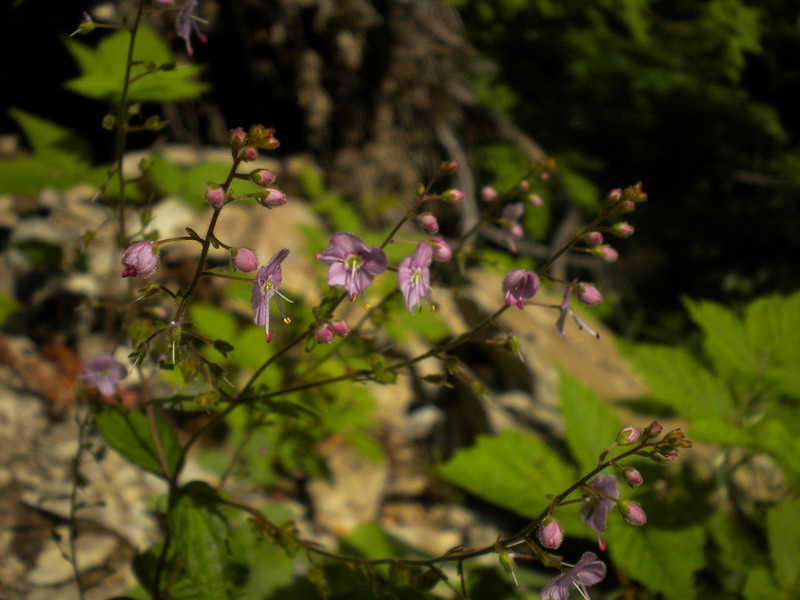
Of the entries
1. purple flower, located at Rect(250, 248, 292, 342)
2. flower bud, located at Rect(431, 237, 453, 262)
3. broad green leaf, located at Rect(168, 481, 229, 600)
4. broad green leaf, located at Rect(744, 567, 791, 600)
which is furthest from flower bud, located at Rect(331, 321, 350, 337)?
broad green leaf, located at Rect(744, 567, 791, 600)

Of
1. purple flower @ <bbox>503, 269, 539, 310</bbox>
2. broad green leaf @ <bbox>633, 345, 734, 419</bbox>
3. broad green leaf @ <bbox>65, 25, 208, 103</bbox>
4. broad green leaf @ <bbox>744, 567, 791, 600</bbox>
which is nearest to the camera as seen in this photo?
purple flower @ <bbox>503, 269, 539, 310</bbox>

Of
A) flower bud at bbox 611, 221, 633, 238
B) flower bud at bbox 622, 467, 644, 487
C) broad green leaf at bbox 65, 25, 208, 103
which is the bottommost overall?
broad green leaf at bbox 65, 25, 208, 103

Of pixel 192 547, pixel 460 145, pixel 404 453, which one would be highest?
pixel 192 547

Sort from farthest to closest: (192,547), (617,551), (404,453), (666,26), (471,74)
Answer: (471,74) → (666,26) → (404,453) → (617,551) → (192,547)

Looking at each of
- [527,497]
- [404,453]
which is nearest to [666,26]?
[404,453]

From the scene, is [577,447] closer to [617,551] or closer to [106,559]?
[617,551]

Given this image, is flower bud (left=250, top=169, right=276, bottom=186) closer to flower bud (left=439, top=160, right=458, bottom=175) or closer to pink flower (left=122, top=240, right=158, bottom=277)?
pink flower (left=122, top=240, right=158, bottom=277)
